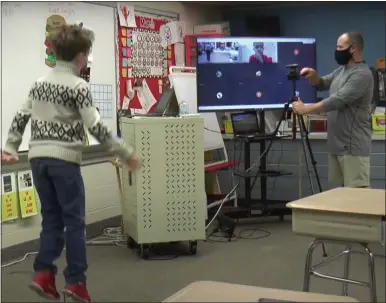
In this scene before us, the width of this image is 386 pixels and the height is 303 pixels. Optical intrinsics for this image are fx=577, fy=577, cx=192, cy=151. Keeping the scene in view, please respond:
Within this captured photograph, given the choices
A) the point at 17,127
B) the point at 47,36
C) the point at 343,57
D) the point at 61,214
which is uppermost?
the point at 47,36

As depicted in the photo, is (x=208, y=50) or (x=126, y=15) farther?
(x=126, y=15)

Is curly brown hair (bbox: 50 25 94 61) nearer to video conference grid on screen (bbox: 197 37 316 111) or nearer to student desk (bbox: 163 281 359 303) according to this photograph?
student desk (bbox: 163 281 359 303)

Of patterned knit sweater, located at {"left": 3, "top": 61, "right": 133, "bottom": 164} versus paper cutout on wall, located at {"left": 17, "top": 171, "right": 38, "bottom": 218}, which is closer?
patterned knit sweater, located at {"left": 3, "top": 61, "right": 133, "bottom": 164}

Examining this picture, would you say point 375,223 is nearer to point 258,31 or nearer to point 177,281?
point 177,281

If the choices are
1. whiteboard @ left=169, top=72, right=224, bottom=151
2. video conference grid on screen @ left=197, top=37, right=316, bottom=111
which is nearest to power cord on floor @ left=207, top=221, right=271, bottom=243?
whiteboard @ left=169, top=72, right=224, bottom=151

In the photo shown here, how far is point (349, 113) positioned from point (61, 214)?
60.7 inches

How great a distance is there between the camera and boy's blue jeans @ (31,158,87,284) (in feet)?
7.80

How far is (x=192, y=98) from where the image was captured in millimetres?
4461

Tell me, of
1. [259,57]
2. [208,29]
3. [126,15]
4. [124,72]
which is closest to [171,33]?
[208,29]

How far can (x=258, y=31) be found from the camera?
5.80 m

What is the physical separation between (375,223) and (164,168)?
2.10 metres

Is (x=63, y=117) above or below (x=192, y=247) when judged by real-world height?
above

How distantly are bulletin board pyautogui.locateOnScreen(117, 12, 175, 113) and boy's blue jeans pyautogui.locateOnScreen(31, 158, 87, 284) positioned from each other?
2.11m

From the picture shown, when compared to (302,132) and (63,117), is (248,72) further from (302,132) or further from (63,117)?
(63,117)
